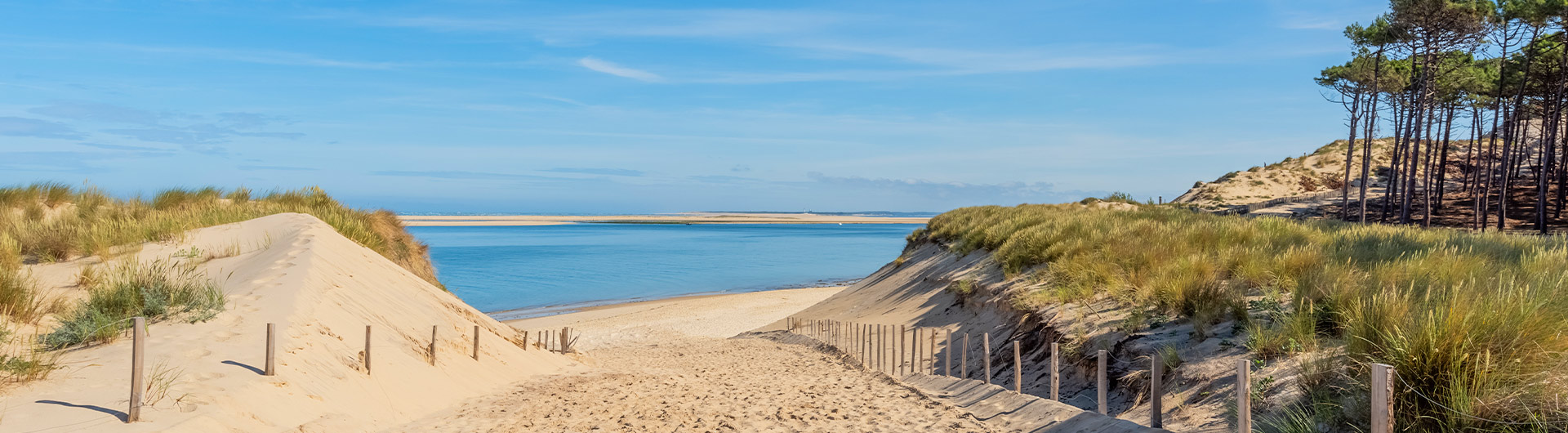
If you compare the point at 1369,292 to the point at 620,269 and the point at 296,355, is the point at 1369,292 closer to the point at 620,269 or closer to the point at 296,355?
the point at 296,355

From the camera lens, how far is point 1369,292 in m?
7.36

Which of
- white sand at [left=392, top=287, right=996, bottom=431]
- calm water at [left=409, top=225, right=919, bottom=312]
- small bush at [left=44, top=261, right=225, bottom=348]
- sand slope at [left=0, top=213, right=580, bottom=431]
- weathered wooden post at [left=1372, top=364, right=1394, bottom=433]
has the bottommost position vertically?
calm water at [left=409, top=225, right=919, bottom=312]

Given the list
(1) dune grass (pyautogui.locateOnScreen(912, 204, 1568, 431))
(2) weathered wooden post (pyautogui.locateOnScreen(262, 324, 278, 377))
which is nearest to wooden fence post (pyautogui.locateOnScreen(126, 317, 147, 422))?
(2) weathered wooden post (pyautogui.locateOnScreen(262, 324, 278, 377))

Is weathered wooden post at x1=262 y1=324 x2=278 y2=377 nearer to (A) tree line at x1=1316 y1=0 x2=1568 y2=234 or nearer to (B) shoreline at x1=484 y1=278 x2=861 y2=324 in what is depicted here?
(B) shoreline at x1=484 y1=278 x2=861 y2=324

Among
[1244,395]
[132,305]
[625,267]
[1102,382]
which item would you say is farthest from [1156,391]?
[625,267]

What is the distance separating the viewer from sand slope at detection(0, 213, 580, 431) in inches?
284

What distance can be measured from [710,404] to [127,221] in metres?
13.5

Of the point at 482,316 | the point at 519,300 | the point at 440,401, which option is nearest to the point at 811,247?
the point at 519,300

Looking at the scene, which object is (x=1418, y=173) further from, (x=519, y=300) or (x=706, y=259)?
(x=519, y=300)

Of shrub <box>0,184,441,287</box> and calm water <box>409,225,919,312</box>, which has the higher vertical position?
shrub <box>0,184,441,287</box>

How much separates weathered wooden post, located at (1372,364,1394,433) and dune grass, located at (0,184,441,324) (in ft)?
42.1

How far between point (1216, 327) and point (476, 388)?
33.1 ft

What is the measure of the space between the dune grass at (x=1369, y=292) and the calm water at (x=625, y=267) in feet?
96.8

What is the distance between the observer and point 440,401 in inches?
412
